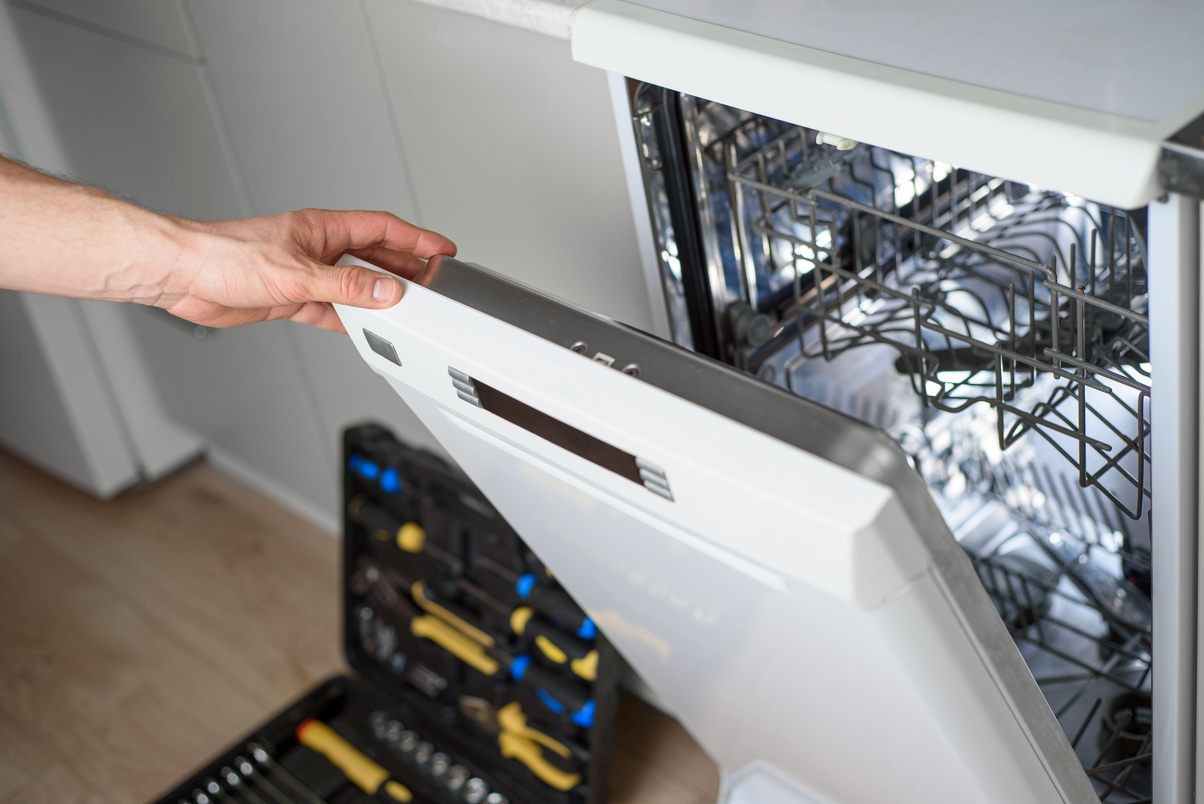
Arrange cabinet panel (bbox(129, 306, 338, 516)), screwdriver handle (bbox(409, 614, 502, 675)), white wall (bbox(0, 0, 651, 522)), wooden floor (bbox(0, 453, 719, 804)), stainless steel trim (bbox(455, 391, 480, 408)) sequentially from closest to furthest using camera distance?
stainless steel trim (bbox(455, 391, 480, 408))
white wall (bbox(0, 0, 651, 522))
screwdriver handle (bbox(409, 614, 502, 675))
wooden floor (bbox(0, 453, 719, 804))
cabinet panel (bbox(129, 306, 338, 516))

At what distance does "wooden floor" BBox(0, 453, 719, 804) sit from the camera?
1.58 m

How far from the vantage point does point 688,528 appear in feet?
1.98

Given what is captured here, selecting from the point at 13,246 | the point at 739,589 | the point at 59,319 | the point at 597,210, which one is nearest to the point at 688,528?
the point at 739,589

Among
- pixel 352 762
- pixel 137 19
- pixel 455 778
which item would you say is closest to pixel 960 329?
pixel 455 778

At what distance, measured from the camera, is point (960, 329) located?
113cm

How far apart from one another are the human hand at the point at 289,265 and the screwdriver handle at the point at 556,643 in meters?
0.57

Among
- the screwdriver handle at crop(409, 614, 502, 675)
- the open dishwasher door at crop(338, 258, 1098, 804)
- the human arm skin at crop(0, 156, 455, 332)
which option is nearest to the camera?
the open dishwasher door at crop(338, 258, 1098, 804)

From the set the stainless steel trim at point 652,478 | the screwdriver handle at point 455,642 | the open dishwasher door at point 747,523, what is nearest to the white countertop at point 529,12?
the open dishwasher door at point 747,523

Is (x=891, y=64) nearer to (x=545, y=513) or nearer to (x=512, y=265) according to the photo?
(x=545, y=513)

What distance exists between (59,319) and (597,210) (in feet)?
4.22

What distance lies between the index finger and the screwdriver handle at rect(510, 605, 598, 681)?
0.58m

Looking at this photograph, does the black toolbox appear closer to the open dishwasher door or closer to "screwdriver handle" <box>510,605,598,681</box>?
"screwdriver handle" <box>510,605,598,681</box>

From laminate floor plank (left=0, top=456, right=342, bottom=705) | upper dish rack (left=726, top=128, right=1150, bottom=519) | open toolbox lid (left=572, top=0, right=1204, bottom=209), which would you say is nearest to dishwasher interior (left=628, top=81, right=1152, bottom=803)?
upper dish rack (left=726, top=128, right=1150, bottom=519)

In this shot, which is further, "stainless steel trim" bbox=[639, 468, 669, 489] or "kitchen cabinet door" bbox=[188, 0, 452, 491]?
"kitchen cabinet door" bbox=[188, 0, 452, 491]
